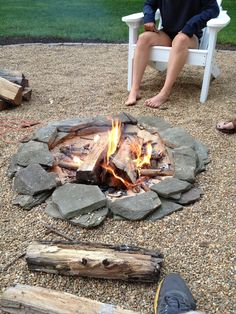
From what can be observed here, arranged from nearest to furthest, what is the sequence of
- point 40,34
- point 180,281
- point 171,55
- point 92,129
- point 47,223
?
point 180,281 < point 47,223 < point 92,129 < point 171,55 < point 40,34

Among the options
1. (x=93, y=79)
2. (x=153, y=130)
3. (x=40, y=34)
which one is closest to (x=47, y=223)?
(x=153, y=130)

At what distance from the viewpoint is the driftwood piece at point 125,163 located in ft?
7.92

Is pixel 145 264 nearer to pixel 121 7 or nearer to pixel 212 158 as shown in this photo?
pixel 212 158

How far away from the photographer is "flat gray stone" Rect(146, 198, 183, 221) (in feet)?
7.26

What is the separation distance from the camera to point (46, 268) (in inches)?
72.4

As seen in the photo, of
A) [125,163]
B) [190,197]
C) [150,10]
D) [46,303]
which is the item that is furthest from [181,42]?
[46,303]

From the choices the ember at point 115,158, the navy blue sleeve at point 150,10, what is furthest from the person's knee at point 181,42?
the ember at point 115,158

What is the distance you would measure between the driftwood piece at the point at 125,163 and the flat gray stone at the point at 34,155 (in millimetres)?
449

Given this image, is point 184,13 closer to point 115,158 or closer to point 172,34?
point 172,34

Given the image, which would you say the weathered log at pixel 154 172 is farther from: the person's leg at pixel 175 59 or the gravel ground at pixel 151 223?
the person's leg at pixel 175 59

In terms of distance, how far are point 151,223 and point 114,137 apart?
0.79 m

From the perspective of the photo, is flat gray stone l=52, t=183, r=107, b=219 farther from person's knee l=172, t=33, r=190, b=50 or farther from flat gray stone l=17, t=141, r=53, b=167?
person's knee l=172, t=33, r=190, b=50

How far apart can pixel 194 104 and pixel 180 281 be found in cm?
234

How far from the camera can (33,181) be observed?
7.88ft
